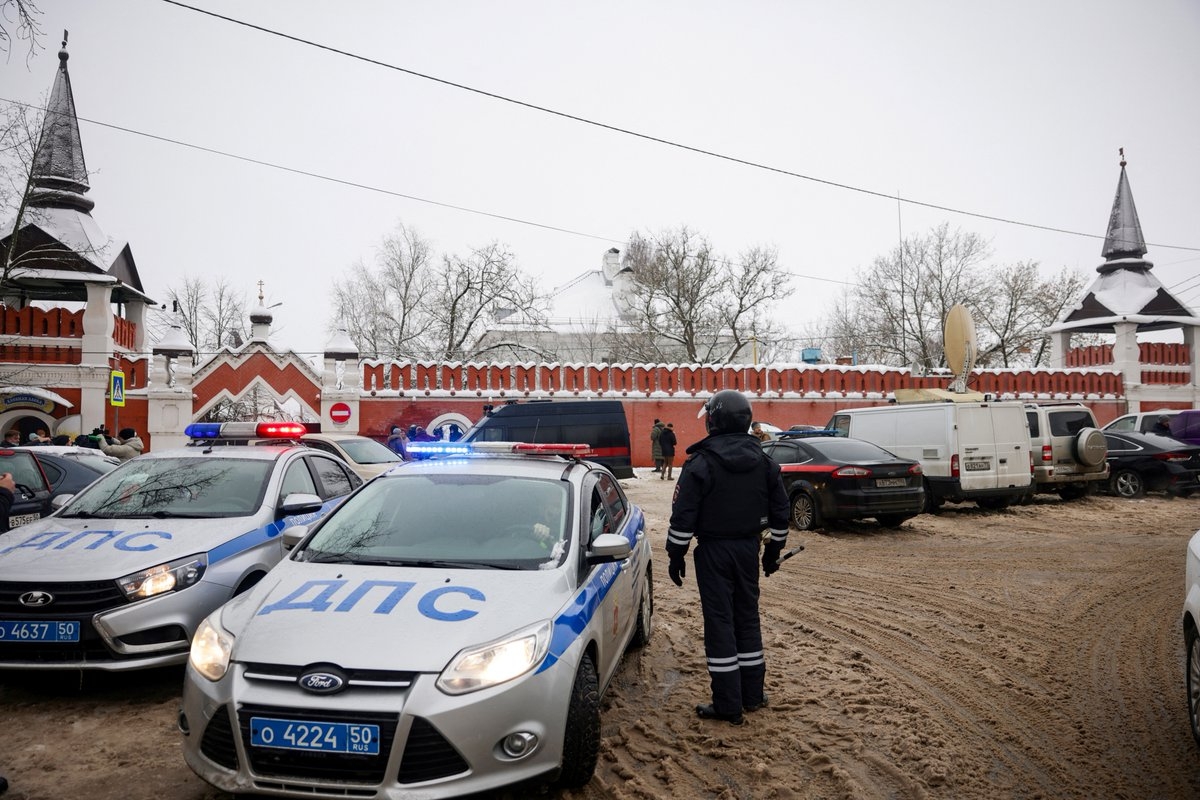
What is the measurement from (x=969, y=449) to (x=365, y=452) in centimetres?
1134

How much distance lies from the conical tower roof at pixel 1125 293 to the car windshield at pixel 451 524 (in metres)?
36.5

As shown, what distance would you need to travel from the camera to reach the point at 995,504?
15.3 metres

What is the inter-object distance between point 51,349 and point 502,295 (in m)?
21.7

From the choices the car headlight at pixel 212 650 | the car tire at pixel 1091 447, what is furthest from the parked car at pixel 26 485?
the car tire at pixel 1091 447

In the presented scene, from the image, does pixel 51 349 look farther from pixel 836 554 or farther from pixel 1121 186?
pixel 1121 186

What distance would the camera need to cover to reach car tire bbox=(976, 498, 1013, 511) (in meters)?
14.6

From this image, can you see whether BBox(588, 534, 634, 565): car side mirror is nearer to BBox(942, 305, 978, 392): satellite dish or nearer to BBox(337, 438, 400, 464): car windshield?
BBox(337, 438, 400, 464): car windshield

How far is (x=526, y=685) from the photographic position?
3.14 m

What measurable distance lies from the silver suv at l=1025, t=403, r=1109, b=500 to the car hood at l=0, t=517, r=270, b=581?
14.4 metres

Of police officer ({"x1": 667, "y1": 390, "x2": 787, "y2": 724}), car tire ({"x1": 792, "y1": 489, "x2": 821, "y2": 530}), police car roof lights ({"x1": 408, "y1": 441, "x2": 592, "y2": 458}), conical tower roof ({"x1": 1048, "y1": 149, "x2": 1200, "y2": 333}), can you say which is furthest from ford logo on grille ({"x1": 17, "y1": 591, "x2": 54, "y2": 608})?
conical tower roof ({"x1": 1048, "y1": 149, "x2": 1200, "y2": 333})

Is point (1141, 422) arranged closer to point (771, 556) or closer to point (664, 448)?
point (664, 448)

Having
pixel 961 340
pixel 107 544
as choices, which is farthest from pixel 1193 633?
pixel 961 340

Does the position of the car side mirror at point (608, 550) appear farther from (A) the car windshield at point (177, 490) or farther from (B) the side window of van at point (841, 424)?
(B) the side window of van at point (841, 424)

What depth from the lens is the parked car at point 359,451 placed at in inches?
550
